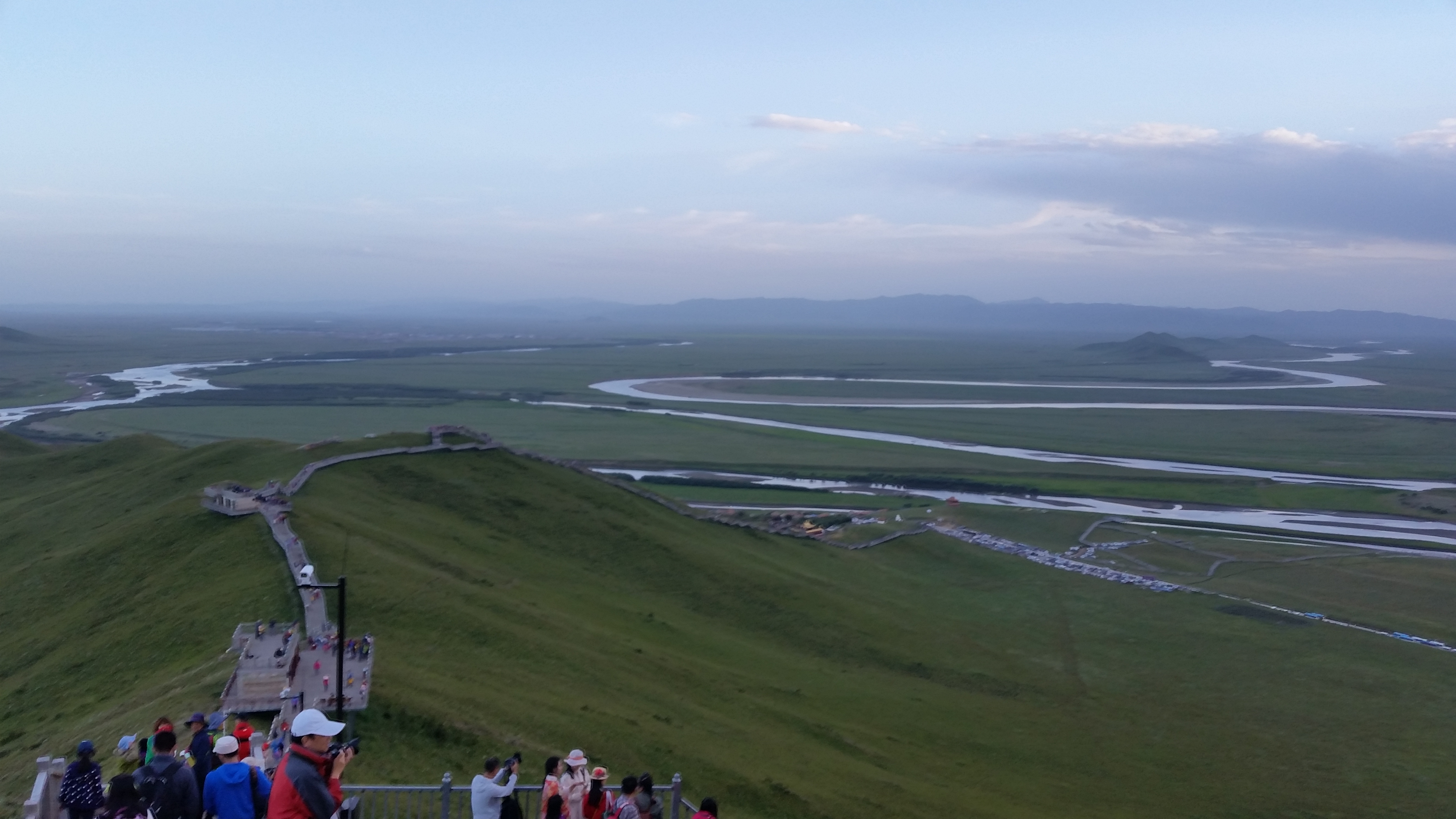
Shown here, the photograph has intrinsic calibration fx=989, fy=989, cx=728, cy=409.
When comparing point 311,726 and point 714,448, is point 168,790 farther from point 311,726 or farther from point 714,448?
point 714,448

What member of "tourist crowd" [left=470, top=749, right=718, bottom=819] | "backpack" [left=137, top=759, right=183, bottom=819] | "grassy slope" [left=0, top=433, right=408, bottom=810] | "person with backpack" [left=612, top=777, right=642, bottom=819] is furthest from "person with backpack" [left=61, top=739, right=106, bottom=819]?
"grassy slope" [left=0, top=433, right=408, bottom=810]

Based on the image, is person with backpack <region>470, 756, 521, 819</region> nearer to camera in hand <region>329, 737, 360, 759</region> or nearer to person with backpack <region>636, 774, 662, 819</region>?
person with backpack <region>636, 774, 662, 819</region>

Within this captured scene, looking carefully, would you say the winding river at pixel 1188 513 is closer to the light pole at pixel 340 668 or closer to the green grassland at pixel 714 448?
the green grassland at pixel 714 448

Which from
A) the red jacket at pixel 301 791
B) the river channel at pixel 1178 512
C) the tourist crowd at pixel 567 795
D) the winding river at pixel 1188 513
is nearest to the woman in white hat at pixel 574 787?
the tourist crowd at pixel 567 795

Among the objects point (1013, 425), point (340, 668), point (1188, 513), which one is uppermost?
point (340, 668)

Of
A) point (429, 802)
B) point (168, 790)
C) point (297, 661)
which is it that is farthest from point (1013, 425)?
point (168, 790)

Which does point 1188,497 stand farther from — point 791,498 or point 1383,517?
point 791,498

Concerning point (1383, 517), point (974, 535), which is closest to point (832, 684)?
point (974, 535)
